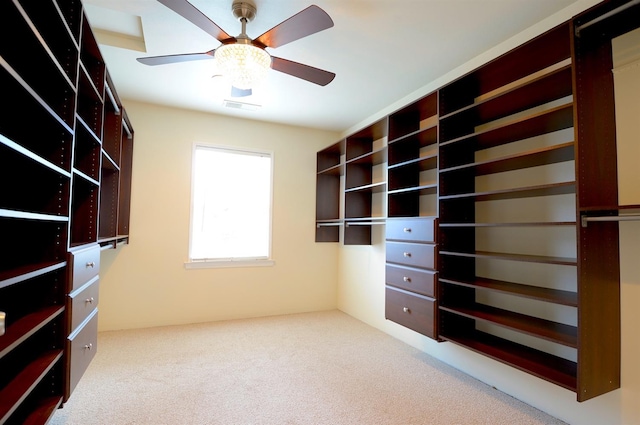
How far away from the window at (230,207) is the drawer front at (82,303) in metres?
1.85

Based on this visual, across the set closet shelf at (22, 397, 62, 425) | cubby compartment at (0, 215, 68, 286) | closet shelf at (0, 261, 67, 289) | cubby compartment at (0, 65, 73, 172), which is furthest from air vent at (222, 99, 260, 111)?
closet shelf at (22, 397, 62, 425)

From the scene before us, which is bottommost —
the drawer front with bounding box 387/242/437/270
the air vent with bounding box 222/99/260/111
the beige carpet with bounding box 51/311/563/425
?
the beige carpet with bounding box 51/311/563/425

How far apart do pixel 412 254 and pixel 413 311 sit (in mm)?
435

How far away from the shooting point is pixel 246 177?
416cm

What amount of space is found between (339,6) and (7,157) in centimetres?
186

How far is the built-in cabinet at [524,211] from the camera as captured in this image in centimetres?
162

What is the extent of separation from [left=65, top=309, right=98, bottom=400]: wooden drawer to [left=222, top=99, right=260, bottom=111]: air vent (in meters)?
2.37

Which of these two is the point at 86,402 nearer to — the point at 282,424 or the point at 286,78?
the point at 282,424

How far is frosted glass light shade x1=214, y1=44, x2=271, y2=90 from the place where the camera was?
72.9 inches

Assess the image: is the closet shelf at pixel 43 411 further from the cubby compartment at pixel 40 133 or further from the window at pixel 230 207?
the window at pixel 230 207

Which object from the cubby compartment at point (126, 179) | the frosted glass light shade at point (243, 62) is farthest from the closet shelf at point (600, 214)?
the cubby compartment at point (126, 179)

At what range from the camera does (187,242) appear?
381cm

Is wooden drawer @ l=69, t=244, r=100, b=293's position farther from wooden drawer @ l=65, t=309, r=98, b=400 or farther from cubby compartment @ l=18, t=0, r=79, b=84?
cubby compartment @ l=18, t=0, r=79, b=84

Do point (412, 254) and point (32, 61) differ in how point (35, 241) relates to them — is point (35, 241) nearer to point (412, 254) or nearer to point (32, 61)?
point (32, 61)
